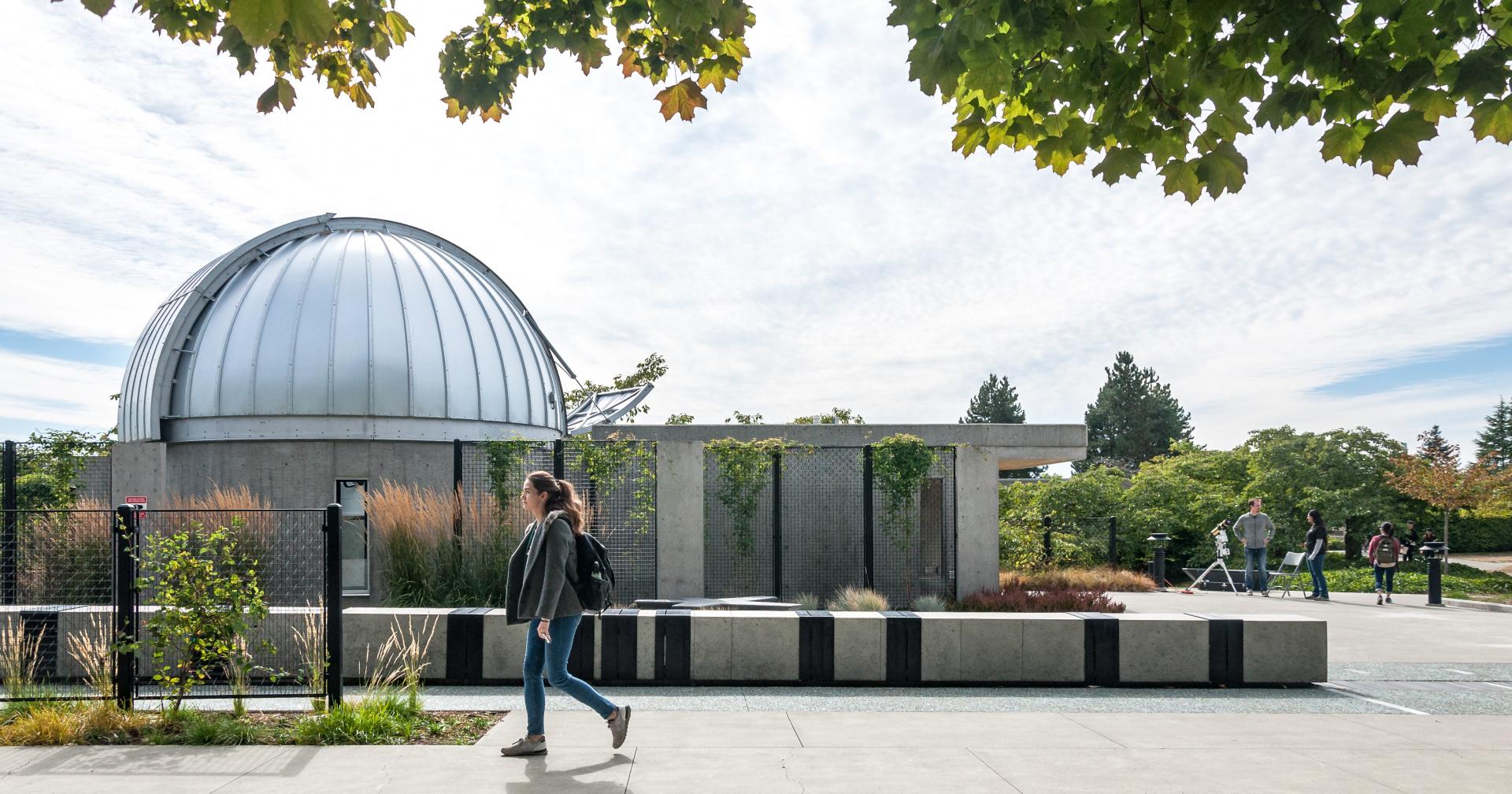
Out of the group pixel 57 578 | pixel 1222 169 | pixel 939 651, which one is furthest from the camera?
pixel 57 578

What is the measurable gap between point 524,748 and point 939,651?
4.30 m

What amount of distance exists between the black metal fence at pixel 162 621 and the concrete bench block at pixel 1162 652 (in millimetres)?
6788

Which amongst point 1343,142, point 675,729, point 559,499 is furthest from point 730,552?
point 1343,142

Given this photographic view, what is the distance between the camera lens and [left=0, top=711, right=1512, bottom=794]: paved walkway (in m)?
5.52

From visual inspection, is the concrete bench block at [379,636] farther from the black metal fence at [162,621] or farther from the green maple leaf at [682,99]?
the green maple leaf at [682,99]

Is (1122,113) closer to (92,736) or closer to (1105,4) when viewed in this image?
(1105,4)

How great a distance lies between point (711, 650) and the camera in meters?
8.99

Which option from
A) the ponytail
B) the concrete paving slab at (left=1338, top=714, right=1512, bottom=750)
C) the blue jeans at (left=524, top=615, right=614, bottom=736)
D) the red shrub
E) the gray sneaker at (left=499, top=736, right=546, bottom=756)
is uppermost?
the ponytail

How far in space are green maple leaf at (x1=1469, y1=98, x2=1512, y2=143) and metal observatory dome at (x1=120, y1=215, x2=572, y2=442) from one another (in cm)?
1592

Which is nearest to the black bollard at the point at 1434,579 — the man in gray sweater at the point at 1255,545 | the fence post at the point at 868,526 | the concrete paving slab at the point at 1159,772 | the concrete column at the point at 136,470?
the man in gray sweater at the point at 1255,545

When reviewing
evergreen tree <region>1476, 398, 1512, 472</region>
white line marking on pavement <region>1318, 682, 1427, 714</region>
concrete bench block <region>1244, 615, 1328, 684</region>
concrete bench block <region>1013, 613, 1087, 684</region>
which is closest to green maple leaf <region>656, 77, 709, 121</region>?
concrete bench block <region>1013, 613, 1087, 684</region>

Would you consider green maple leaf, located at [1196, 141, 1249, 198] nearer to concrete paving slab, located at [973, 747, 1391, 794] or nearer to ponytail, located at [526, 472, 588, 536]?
concrete paving slab, located at [973, 747, 1391, 794]

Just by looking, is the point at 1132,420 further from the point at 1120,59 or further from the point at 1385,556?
the point at 1120,59

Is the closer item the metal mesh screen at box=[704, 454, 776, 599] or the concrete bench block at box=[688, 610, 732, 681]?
the concrete bench block at box=[688, 610, 732, 681]
